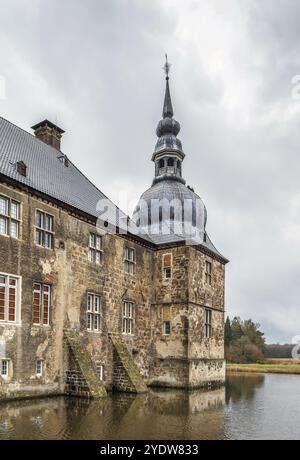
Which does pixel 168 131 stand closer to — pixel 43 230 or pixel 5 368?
pixel 43 230

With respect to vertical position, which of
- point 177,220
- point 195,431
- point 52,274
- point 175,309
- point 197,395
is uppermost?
point 177,220

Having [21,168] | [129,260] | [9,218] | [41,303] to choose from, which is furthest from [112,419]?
[129,260]

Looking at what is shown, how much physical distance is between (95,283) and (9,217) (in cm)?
628

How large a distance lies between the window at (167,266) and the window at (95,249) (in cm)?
612

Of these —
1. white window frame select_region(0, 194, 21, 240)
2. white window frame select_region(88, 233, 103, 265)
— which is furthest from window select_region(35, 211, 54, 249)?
white window frame select_region(88, 233, 103, 265)

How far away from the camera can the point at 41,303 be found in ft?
62.2

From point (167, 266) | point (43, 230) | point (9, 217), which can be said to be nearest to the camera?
point (9, 217)

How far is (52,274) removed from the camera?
19.7m

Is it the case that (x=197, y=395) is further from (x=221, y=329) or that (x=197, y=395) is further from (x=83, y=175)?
(x=83, y=175)

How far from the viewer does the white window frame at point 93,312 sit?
71.8 ft

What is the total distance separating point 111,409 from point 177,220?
17.3 metres

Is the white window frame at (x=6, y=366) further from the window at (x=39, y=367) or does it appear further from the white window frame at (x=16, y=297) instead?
the window at (x=39, y=367)

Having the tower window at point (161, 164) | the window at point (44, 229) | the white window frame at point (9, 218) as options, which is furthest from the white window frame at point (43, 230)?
the tower window at point (161, 164)
